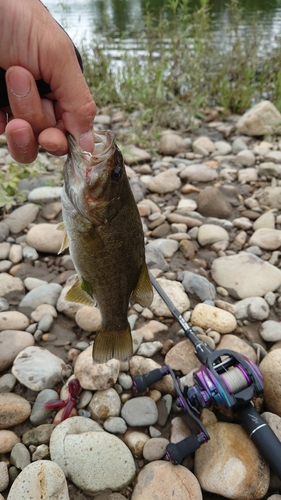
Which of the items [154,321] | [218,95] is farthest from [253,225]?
[218,95]

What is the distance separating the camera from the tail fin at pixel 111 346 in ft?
8.18

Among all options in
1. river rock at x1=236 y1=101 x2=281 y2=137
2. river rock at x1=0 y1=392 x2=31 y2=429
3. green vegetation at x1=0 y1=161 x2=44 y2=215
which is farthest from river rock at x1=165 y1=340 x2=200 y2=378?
river rock at x1=236 y1=101 x2=281 y2=137

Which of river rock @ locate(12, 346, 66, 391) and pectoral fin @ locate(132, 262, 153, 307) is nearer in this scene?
pectoral fin @ locate(132, 262, 153, 307)

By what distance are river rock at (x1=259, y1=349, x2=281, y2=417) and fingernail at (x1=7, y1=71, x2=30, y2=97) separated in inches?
91.1

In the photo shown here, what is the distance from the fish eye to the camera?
6.75 ft

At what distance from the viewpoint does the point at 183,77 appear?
827cm

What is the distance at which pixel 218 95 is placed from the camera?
28.7ft

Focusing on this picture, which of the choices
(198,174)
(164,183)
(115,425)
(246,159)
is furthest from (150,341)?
(246,159)

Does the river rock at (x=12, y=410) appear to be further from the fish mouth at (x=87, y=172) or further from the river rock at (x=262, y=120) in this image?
the river rock at (x=262, y=120)

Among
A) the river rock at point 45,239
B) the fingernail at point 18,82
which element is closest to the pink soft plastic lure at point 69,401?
the river rock at point 45,239

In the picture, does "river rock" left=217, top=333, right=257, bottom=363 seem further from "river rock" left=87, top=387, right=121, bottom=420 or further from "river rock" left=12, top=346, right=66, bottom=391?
"river rock" left=12, top=346, right=66, bottom=391

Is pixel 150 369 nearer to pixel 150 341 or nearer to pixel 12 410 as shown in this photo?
pixel 150 341

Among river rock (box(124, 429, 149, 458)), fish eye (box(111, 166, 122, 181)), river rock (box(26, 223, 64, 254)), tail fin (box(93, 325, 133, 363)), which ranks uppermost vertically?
fish eye (box(111, 166, 122, 181))

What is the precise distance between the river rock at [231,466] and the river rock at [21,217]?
9.56 feet
